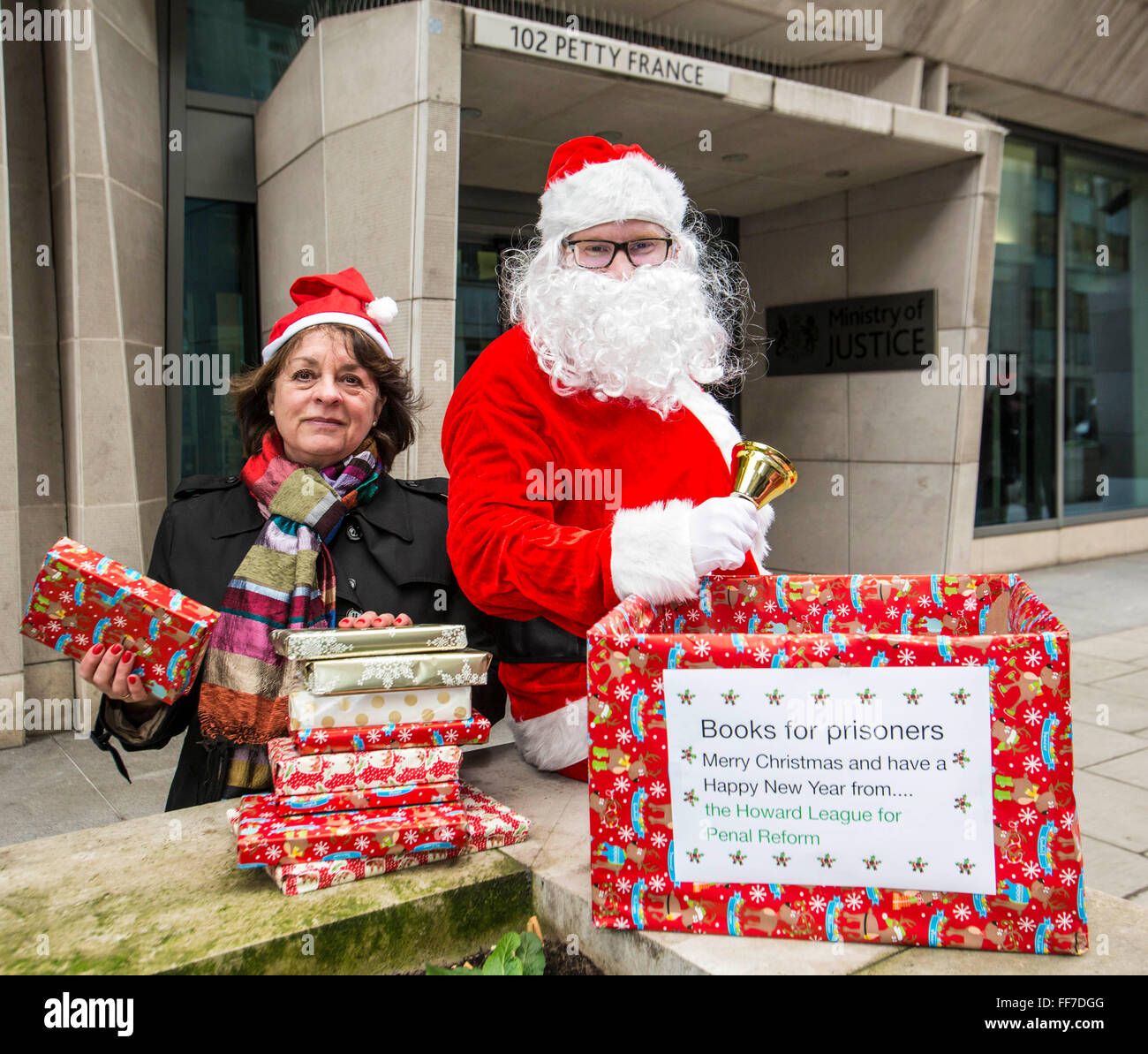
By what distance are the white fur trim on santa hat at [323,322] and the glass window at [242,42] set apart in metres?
4.47

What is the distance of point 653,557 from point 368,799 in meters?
0.60

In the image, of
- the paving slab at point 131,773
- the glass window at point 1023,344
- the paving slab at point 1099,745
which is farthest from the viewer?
the glass window at point 1023,344

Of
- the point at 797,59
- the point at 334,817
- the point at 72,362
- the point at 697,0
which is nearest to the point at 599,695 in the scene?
the point at 334,817

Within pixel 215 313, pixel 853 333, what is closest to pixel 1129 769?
pixel 853 333

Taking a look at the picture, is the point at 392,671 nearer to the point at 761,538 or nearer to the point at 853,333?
the point at 761,538

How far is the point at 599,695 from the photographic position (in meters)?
1.29

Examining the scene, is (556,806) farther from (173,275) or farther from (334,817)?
(173,275)

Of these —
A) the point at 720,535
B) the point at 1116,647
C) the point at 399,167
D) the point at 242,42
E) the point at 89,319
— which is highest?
the point at 242,42

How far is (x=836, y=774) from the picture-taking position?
127cm

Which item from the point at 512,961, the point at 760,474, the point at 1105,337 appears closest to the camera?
the point at 512,961

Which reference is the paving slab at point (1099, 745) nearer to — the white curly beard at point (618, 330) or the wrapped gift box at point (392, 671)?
the white curly beard at point (618, 330)

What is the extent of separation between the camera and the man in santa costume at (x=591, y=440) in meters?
1.72

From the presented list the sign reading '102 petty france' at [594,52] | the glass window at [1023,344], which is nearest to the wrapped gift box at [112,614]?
the sign reading '102 petty france' at [594,52]

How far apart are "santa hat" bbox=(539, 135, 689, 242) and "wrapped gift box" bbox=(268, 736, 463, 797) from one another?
→ 122 cm
